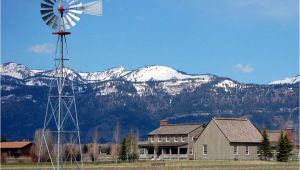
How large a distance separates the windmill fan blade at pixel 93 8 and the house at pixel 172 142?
68372mm

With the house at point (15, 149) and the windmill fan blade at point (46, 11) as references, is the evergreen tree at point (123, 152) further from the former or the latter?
the windmill fan blade at point (46, 11)

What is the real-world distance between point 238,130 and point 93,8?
5670 centimetres

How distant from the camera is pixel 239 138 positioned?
92375mm

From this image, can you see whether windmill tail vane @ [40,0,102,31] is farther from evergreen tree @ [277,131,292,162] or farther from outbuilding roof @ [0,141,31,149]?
outbuilding roof @ [0,141,31,149]

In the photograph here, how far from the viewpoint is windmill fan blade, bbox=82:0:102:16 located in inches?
1596

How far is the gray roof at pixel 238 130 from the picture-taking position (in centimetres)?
9200

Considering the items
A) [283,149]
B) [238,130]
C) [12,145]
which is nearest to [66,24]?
[283,149]

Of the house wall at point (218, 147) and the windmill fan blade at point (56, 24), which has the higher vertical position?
the windmill fan blade at point (56, 24)

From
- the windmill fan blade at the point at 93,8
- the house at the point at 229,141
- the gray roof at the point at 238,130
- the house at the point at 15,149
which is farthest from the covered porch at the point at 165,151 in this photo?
the windmill fan blade at the point at 93,8

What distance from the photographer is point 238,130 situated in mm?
93875

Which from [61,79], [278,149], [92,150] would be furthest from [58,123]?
[92,150]

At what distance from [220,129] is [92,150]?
20.7 meters

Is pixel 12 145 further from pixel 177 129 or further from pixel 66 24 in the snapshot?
pixel 66 24

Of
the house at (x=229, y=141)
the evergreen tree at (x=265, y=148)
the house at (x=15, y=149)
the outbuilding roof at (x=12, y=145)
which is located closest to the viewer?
the evergreen tree at (x=265, y=148)
